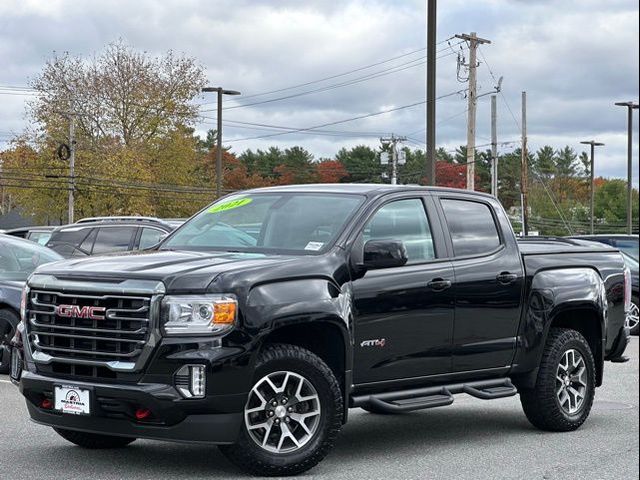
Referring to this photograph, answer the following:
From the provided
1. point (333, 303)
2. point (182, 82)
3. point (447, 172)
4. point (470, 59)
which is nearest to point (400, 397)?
point (333, 303)

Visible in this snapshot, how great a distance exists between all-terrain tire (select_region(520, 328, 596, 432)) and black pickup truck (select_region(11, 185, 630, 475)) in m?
0.02

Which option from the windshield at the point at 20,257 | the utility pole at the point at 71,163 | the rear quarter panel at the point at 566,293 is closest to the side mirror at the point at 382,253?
the rear quarter panel at the point at 566,293

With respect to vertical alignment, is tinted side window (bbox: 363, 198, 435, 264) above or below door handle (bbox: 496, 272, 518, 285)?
above

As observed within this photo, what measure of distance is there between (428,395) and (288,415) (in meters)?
1.34

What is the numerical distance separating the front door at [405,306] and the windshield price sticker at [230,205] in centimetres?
105

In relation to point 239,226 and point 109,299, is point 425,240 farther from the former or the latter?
point 109,299

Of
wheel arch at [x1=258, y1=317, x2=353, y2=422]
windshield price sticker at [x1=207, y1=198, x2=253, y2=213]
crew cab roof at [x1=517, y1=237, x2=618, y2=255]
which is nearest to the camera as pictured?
wheel arch at [x1=258, y1=317, x2=353, y2=422]

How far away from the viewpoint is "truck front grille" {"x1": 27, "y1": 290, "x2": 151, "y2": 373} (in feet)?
21.4

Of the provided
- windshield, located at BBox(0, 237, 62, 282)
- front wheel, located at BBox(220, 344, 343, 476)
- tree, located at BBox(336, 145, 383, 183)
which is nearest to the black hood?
front wheel, located at BBox(220, 344, 343, 476)

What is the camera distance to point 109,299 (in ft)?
21.7

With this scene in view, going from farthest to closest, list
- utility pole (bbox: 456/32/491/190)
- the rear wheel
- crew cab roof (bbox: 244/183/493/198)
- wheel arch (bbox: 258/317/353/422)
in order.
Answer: utility pole (bbox: 456/32/491/190)
the rear wheel
crew cab roof (bbox: 244/183/493/198)
wheel arch (bbox: 258/317/353/422)

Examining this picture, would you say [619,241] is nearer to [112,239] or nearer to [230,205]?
[112,239]

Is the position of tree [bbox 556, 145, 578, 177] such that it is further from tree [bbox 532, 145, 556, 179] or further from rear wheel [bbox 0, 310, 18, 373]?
rear wheel [bbox 0, 310, 18, 373]

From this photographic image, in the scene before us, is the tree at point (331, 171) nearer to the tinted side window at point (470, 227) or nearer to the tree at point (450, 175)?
the tree at point (450, 175)
